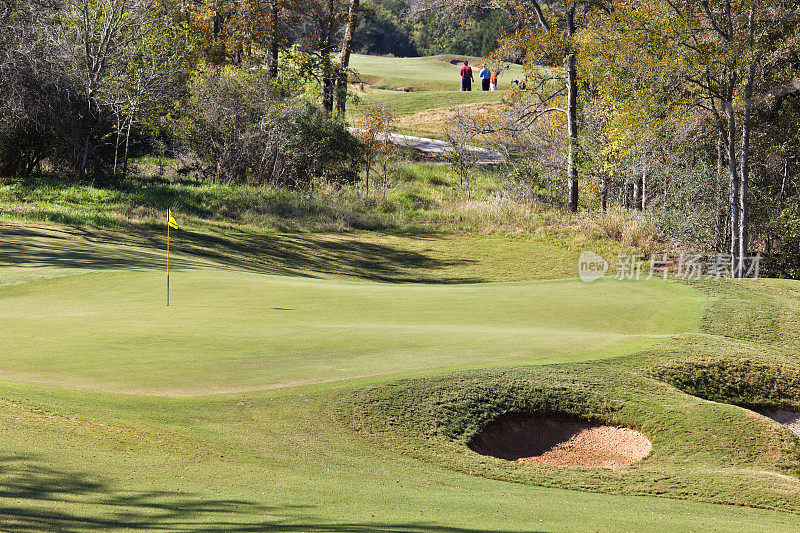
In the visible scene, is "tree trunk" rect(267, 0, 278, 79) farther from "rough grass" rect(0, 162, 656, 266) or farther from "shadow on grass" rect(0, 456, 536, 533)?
"shadow on grass" rect(0, 456, 536, 533)

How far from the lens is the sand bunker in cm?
777

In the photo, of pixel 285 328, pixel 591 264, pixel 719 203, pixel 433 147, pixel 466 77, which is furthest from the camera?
pixel 466 77

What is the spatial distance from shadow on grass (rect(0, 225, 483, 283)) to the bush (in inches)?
221

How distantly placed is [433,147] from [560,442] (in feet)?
109

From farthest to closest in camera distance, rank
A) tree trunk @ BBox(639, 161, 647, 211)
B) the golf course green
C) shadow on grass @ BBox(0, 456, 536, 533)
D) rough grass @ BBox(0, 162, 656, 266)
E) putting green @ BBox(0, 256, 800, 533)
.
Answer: tree trunk @ BBox(639, 161, 647, 211), rough grass @ BBox(0, 162, 656, 266), the golf course green, putting green @ BBox(0, 256, 800, 533), shadow on grass @ BBox(0, 456, 536, 533)

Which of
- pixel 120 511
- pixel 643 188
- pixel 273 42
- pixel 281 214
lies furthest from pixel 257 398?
pixel 273 42

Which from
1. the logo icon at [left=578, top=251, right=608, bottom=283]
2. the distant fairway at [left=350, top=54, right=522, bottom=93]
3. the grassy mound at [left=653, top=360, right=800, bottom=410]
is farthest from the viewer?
the distant fairway at [left=350, top=54, right=522, bottom=93]

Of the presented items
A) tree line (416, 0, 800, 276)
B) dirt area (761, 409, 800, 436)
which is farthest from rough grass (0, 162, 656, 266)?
dirt area (761, 409, 800, 436)

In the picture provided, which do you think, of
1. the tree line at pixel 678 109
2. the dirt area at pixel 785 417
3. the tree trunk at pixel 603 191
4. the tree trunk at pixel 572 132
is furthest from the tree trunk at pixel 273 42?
the dirt area at pixel 785 417

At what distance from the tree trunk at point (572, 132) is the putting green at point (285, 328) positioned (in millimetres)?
12094

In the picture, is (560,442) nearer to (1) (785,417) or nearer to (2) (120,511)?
(1) (785,417)

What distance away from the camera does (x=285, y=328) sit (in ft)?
33.8

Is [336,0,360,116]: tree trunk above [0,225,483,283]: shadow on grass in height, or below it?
above

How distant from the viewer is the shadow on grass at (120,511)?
12.7 feet
